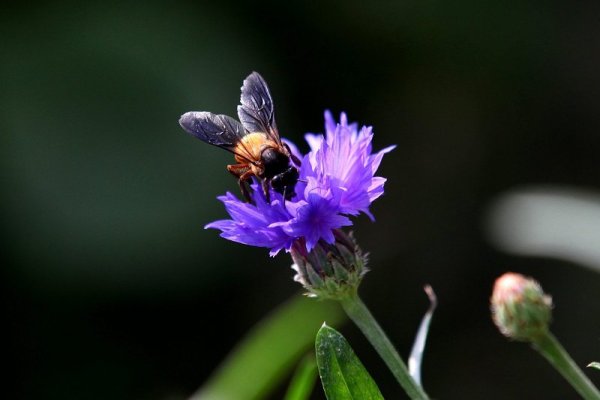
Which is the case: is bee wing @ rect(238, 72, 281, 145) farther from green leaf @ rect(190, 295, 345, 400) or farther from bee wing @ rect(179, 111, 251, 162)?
green leaf @ rect(190, 295, 345, 400)

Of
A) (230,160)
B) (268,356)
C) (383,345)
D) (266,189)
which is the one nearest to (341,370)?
(383,345)

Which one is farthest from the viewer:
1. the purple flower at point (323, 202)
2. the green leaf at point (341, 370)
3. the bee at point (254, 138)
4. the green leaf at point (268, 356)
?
the green leaf at point (268, 356)

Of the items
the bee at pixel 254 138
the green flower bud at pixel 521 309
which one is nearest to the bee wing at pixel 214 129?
the bee at pixel 254 138

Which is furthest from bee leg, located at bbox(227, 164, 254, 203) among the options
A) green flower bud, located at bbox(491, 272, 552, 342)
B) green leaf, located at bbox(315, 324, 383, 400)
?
A: green flower bud, located at bbox(491, 272, 552, 342)

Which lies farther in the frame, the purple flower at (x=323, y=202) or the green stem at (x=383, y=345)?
the purple flower at (x=323, y=202)

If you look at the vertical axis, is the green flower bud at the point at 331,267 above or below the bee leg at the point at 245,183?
below

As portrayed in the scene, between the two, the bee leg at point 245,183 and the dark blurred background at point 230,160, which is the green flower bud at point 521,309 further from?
the dark blurred background at point 230,160
